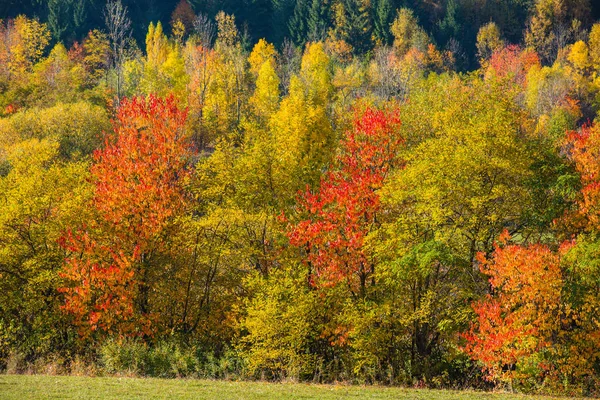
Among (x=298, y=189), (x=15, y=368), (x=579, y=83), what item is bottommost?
(x=15, y=368)

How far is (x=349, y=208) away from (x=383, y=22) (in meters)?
130

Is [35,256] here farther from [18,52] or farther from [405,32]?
[405,32]

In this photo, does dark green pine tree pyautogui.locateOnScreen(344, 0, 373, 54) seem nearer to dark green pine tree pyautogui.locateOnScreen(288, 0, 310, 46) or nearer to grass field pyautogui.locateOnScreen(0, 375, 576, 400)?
dark green pine tree pyautogui.locateOnScreen(288, 0, 310, 46)

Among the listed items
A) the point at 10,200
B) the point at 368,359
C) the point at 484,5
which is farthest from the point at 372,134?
the point at 484,5

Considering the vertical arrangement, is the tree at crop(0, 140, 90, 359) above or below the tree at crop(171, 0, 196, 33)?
below

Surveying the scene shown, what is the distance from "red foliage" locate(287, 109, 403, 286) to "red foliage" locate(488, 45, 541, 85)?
8479 centimetres

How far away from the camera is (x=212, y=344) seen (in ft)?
109

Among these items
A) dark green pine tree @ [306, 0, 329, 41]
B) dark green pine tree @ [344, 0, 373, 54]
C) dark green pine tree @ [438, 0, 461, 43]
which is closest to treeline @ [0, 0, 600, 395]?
dark green pine tree @ [344, 0, 373, 54]

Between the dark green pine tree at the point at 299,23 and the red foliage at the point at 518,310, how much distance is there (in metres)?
140

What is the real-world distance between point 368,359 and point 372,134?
36.2 ft

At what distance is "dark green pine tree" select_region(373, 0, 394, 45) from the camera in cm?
15336

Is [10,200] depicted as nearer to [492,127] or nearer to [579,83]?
[492,127]

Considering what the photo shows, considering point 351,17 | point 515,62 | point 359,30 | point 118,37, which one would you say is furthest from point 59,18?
point 515,62

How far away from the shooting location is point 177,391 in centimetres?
1947
